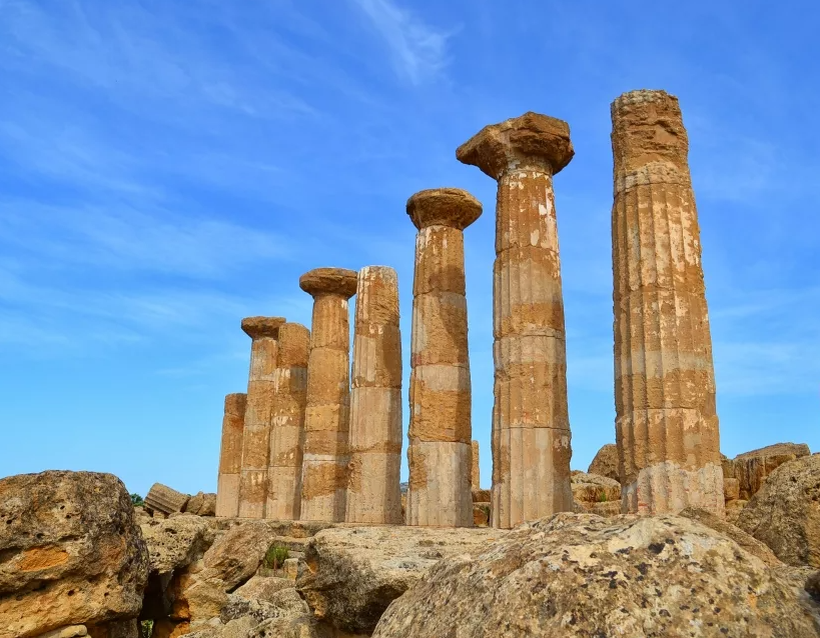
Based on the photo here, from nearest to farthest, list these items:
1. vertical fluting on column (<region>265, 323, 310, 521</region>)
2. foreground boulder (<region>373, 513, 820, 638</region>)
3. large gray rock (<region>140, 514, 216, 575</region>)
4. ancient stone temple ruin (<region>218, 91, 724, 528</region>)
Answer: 1. foreground boulder (<region>373, 513, 820, 638</region>)
2. large gray rock (<region>140, 514, 216, 575</region>)
3. ancient stone temple ruin (<region>218, 91, 724, 528</region>)
4. vertical fluting on column (<region>265, 323, 310, 521</region>)

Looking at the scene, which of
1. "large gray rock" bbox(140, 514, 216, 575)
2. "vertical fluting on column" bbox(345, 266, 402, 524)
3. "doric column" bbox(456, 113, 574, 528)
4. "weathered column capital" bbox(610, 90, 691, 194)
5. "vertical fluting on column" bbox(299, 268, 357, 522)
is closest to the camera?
"large gray rock" bbox(140, 514, 216, 575)

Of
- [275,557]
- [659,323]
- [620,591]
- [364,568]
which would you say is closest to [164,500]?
[275,557]

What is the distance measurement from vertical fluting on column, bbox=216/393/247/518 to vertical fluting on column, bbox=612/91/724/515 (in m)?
19.4

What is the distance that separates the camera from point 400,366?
1991 cm

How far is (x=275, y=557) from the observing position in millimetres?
13359

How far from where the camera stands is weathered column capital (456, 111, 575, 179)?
14.5m

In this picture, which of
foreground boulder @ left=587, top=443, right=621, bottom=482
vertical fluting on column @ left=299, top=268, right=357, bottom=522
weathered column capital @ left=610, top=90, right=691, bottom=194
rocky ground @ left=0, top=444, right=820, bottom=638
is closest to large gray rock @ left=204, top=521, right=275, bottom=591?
rocky ground @ left=0, top=444, right=820, bottom=638

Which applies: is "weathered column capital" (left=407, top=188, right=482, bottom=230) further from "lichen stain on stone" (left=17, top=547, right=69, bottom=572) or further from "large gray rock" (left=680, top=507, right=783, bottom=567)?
"lichen stain on stone" (left=17, top=547, right=69, bottom=572)

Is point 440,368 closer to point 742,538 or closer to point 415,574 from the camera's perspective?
point 742,538

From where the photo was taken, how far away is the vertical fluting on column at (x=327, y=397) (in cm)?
2178

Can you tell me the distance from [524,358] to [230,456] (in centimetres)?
1795

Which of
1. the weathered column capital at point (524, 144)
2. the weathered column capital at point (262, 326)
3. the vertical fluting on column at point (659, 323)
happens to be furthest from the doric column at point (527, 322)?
the weathered column capital at point (262, 326)

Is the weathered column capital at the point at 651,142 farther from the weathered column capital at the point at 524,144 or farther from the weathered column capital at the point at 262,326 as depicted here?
the weathered column capital at the point at 262,326

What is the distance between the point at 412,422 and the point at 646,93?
7.59 metres
